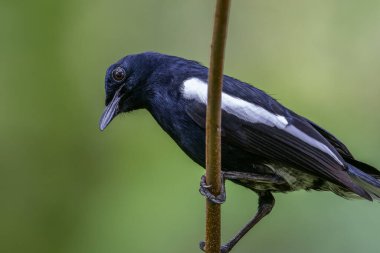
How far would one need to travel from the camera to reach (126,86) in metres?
4.80

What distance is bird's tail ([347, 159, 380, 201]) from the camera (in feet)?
14.1

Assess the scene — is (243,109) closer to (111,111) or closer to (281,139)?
(281,139)

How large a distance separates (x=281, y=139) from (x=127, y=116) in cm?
189

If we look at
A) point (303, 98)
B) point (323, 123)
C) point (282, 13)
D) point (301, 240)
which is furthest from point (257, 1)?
point (301, 240)

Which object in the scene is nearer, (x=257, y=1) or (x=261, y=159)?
(x=261, y=159)

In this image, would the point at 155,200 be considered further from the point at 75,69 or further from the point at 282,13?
the point at 282,13

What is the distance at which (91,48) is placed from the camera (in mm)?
7535

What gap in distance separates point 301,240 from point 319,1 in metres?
2.80

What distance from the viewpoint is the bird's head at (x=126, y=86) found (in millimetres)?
4750

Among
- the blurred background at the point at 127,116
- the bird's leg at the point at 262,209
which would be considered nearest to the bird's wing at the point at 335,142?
the bird's leg at the point at 262,209

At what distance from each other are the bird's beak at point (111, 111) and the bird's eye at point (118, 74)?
0.06 m

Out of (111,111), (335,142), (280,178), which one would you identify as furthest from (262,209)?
(111,111)

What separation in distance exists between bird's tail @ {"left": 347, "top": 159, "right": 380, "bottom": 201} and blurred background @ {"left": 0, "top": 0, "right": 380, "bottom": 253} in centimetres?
96

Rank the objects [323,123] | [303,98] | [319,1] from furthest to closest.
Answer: [319,1]
[303,98]
[323,123]
